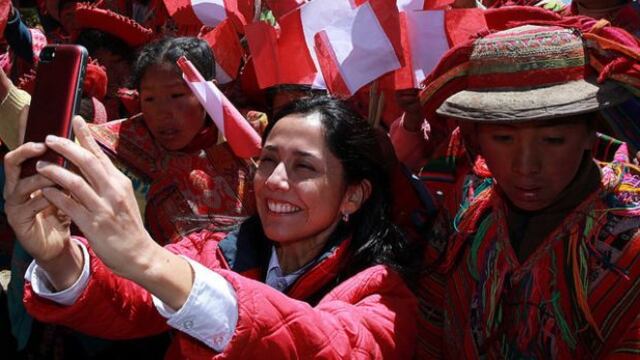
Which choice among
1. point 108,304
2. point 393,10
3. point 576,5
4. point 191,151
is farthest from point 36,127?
point 576,5

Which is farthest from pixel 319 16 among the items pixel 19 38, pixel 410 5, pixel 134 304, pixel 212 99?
pixel 19 38

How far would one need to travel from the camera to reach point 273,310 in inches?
57.4

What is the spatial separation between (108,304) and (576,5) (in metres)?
2.25

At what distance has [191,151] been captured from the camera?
301cm

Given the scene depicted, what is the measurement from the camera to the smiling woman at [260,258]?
51.8 inches

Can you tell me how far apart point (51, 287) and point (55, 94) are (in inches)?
16.9

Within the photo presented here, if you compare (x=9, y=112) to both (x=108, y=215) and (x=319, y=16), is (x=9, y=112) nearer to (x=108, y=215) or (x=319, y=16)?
(x=319, y=16)

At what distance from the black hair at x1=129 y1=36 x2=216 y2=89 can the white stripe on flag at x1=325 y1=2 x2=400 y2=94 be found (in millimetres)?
728

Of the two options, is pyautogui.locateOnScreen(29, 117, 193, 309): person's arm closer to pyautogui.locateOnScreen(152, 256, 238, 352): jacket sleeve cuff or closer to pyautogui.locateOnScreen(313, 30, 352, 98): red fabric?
pyautogui.locateOnScreen(152, 256, 238, 352): jacket sleeve cuff

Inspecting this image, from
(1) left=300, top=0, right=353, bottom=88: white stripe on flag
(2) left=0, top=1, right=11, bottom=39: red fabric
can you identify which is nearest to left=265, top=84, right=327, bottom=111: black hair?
(1) left=300, top=0, right=353, bottom=88: white stripe on flag

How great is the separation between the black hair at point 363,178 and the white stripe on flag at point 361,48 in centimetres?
25

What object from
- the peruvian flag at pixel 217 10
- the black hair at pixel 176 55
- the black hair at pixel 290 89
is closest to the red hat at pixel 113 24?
the peruvian flag at pixel 217 10

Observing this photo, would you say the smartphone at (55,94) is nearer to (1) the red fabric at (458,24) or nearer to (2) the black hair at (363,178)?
(2) the black hair at (363,178)

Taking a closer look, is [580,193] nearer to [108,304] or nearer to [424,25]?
[424,25]
